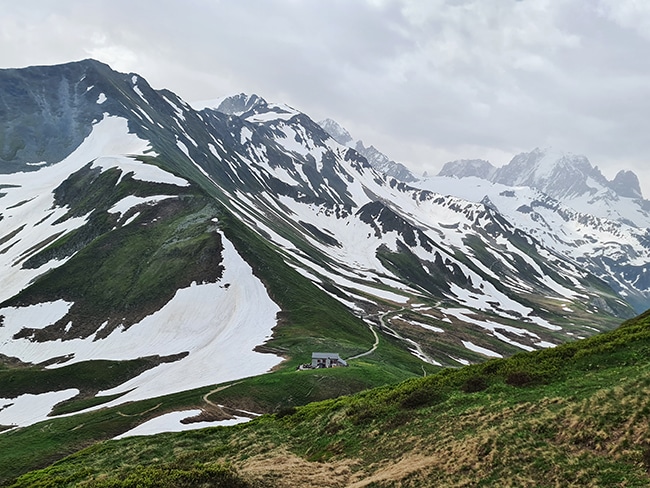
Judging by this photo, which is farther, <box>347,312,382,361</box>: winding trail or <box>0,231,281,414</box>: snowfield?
<box>347,312,382,361</box>: winding trail

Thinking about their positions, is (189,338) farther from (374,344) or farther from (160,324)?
(374,344)

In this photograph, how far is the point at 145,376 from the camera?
79.6m

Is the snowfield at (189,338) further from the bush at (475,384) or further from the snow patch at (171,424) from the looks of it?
the bush at (475,384)

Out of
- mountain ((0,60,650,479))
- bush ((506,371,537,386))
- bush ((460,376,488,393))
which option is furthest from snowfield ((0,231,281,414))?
bush ((506,371,537,386))

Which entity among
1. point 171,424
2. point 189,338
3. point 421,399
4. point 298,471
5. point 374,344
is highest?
point 189,338

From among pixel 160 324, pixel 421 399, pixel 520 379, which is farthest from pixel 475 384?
pixel 160 324

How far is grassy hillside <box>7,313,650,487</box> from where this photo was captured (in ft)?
69.7

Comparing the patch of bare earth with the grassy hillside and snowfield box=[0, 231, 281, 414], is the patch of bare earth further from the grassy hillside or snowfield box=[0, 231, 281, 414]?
snowfield box=[0, 231, 281, 414]

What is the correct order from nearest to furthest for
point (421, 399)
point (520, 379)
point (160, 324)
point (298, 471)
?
1. point (298, 471)
2. point (520, 379)
3. point (421, 399)
4. point (160, 324)

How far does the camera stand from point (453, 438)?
85.9 ft

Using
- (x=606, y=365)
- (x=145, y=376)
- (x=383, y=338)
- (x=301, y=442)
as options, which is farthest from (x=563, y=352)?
Answer: (x=383, y=338)

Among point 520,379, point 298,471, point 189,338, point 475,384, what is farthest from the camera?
point 189,338

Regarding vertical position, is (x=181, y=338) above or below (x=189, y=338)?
above

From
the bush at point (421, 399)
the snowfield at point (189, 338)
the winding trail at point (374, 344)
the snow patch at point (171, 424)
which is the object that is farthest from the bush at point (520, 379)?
the winding trail at point (374, 344)
